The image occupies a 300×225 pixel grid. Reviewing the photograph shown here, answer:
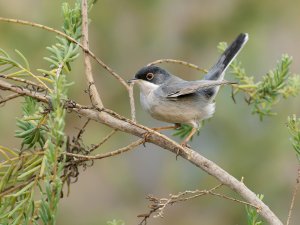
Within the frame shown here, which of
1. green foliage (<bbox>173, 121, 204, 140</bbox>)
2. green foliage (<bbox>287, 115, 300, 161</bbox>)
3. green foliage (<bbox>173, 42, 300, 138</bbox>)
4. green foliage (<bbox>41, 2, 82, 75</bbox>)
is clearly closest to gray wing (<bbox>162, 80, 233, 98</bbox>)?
green foliage (<bbox>173, 121, 204, 140</bbox>)

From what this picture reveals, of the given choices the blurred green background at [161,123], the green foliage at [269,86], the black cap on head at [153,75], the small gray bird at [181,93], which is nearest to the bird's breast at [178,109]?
the small gray bird at [181,93]

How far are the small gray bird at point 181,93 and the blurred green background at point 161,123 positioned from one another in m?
1.47

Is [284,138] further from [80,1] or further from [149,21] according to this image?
[80,1]

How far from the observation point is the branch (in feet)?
6.29

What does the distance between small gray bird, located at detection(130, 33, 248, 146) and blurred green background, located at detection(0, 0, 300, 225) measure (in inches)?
57.8

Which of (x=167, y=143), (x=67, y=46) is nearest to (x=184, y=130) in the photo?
(x=167, y=143)

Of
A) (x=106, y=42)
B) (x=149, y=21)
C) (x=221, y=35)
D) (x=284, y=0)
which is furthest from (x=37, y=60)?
(x=284, y=0)

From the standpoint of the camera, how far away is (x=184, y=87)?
139 inches

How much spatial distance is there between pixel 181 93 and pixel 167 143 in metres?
1.39

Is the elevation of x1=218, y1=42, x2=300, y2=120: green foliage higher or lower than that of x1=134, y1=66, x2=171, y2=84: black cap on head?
lower

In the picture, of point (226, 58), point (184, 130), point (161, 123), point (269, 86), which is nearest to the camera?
point (269, 86)

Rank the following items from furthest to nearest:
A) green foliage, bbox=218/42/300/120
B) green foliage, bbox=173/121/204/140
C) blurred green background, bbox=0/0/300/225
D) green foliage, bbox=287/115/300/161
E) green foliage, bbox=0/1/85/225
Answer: blurred green background, bbox=0/0/300/225, green foliage, bbox=173/121/204/140, green foliage, bbox=218/42/300/120, green foliage, bbox=287/115/300/161, green foliage, bbox=0/1/85/225

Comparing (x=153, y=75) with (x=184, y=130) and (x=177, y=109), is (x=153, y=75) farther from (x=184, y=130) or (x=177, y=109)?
(x=184, y=130)

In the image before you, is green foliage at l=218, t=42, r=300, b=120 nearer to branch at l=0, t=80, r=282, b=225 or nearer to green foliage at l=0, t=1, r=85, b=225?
branch at l=0, t=80, r=282, b=225
